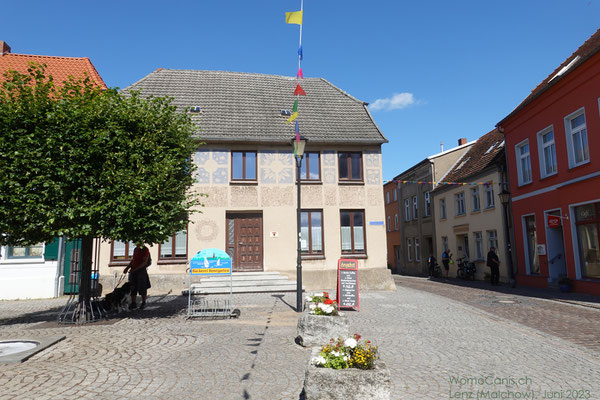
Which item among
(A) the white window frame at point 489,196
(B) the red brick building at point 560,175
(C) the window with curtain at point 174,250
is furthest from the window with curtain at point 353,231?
(A) the white window frame at point 489,196

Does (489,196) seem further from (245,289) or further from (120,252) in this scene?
(120,252)

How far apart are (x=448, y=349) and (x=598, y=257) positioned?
1088 cm

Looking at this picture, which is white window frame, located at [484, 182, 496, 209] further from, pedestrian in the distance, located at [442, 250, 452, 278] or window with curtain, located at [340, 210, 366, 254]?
window with curtain, located at [340, 210, 366, 254]

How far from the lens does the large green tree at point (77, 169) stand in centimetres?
840

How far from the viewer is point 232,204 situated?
Result: 644 inches

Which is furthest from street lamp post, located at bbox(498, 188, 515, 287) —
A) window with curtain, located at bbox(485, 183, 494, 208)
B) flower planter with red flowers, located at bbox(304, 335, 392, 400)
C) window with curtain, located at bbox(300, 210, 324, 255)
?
flower planter with red flowers, located at bbox(304, 335, 392, 400)

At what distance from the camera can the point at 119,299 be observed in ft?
35.1

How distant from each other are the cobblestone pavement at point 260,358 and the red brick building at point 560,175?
547 centimetres

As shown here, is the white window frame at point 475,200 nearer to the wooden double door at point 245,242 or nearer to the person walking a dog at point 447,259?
the person walking a dog at point 447,259

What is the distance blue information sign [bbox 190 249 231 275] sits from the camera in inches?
386

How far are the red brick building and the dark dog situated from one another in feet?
49.7

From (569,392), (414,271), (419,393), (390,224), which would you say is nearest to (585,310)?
(569,392)

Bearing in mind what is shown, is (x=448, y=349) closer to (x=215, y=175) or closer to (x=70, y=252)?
(x=215, y=175)

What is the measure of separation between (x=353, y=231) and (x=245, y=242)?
4.49 m
